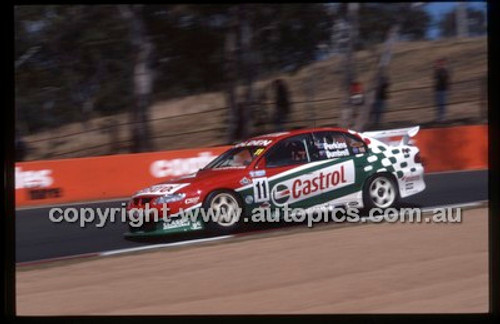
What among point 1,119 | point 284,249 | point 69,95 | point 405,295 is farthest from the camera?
point 69,95

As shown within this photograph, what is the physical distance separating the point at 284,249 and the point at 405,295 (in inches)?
86.3

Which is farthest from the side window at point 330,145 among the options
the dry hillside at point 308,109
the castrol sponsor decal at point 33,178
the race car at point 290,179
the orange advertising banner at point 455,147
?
the castrol sponsor decal at point 33,178

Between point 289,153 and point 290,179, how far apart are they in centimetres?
39

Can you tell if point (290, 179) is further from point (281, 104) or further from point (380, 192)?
point (281, 104)

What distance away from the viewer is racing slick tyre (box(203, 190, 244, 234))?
9.27m

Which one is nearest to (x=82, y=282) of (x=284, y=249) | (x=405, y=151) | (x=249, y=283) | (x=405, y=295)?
(x=249, y=283)

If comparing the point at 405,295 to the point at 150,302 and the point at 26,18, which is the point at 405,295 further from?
the point at 26,18

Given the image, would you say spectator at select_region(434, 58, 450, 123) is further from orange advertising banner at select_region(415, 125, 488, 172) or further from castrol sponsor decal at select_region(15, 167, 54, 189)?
castrol sponsor decal at select_region(15, 167, 54, 189)

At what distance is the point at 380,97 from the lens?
43.8 feet

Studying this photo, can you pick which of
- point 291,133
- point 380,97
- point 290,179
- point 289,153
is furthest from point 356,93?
point 290,179

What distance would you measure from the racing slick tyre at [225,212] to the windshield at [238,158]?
1.61 feet

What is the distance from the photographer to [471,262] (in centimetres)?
784

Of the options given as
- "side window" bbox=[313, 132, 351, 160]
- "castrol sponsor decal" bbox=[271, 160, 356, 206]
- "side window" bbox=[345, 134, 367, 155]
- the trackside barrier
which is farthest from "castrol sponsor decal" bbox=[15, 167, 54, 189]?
"side window" bbox=[345, 134, 367, 155]

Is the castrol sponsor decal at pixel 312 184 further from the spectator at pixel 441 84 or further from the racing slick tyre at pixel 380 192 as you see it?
the spectator at pixel 441 84
